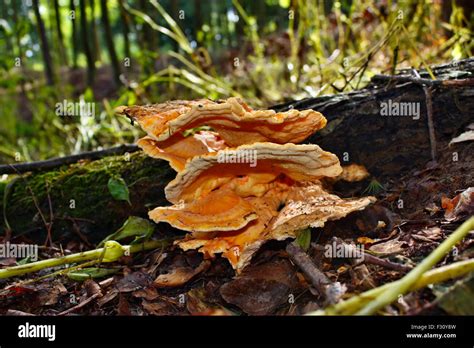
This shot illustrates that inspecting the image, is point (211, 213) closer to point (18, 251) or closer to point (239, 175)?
point (239, 175)

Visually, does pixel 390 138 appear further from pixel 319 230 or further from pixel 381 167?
pixel 319 230

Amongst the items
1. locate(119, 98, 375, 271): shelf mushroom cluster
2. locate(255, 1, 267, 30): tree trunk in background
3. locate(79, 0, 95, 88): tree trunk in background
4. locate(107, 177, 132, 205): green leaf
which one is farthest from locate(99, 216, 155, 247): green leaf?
locate(255, 1, 267, 30): tree trunk in background

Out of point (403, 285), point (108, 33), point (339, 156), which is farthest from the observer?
point (108, 33)
